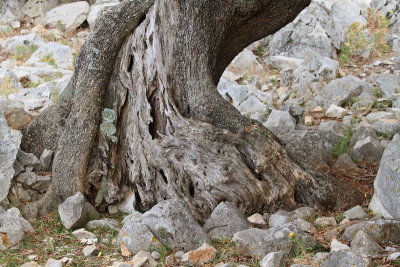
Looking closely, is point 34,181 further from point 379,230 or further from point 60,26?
point 60,26

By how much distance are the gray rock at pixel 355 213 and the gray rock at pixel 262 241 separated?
0.79 metres

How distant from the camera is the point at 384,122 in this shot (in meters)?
8.19

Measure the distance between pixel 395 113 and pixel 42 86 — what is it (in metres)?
5.41

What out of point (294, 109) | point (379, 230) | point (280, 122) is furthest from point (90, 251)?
point (294, 109)

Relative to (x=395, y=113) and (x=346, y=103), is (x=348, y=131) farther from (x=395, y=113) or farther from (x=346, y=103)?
(x=346, y=103)

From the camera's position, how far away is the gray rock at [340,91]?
9711 millimetres

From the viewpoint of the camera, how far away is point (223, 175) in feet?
16.7

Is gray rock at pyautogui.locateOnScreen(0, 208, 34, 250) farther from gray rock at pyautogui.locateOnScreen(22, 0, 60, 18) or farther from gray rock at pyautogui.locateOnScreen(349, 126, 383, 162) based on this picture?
gray rock at pyautogui.locateOnScreen(22, 0, 60, 18)

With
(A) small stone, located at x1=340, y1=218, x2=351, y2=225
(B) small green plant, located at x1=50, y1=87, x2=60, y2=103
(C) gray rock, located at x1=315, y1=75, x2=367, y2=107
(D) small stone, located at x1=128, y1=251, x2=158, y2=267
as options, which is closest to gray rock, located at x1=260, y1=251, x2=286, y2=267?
(D) small stone, located at x1=128, y1=251, x2=158, y2=267

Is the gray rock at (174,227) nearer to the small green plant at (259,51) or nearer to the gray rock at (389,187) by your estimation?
the gray rock at (389,187)

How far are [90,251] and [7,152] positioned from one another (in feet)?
5.92

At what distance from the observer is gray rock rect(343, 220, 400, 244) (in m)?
4.25

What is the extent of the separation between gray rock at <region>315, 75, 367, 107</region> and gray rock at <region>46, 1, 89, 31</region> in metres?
6.39

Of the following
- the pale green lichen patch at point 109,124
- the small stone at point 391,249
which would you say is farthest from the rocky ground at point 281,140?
the pale green lichen patch at point 109,124
